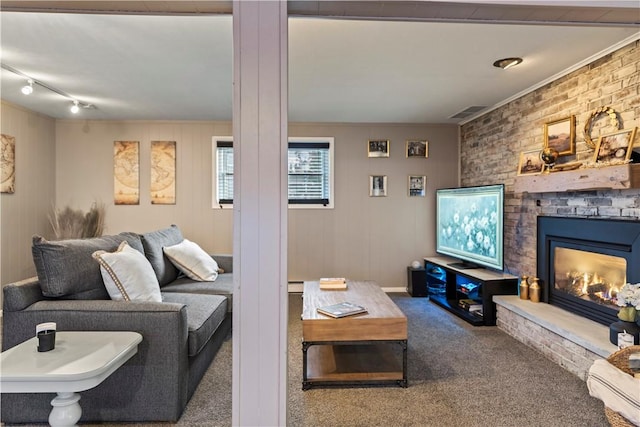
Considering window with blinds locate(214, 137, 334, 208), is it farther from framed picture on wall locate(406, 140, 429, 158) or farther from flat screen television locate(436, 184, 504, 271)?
flat screen television locate(436, 184, 504, 271)

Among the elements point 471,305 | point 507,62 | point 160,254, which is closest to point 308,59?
point 507,62

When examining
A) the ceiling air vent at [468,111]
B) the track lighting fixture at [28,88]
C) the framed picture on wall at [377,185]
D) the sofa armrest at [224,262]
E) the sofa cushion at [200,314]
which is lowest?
the sofa cushion at [200,314]

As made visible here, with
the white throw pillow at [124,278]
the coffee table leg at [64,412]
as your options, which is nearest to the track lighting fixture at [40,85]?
the white throw pillow at [124,278]

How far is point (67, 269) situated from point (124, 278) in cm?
31

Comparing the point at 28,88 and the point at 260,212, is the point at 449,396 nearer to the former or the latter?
the point at 260,212

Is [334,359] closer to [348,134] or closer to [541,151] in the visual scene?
[541,151]

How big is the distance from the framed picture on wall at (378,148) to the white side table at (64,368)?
3892 millimetres

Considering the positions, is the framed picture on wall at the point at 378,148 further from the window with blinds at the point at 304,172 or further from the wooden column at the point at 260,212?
the wooden column at the point at 260,212

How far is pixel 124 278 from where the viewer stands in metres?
2.28

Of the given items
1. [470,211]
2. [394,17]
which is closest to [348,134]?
[470,211]

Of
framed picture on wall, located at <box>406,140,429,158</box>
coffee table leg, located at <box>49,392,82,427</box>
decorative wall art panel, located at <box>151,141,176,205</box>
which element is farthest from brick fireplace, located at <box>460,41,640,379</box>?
decorative wall art panel, located at <box>151,141,176,205</box>

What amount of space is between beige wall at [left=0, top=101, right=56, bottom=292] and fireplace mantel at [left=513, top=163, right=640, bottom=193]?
17.5 feet

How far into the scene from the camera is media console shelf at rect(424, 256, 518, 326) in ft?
11.6

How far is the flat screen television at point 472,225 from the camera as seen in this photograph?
11.9ft
